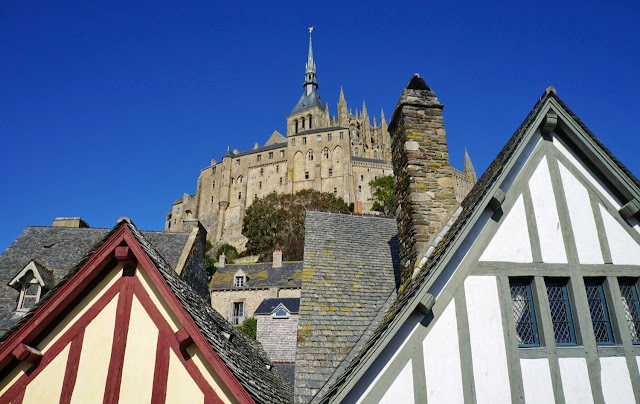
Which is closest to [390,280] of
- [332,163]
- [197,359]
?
[197,359]

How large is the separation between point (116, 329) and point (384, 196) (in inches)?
2826

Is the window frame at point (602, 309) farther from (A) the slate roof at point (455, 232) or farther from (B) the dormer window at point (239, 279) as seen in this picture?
(B) the dormer window at point (239, 279)

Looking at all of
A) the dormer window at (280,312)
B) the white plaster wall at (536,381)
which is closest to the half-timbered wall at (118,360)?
the white plaster wall at (536,381)

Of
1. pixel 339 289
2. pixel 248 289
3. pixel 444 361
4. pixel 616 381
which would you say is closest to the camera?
pixel 444 361

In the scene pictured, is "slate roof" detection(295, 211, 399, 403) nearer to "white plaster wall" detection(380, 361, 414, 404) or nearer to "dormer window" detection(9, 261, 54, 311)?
"white plaster wall" detection(380, 361, 414, 404)

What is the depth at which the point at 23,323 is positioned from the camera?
4.74 metres

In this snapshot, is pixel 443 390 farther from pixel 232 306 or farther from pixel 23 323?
pixel 232 306

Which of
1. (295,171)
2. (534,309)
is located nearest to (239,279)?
(534,309)

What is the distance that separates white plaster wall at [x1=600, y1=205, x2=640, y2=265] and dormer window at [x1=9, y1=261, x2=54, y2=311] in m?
14.5

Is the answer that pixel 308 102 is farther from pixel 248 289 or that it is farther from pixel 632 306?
pixel 632 306

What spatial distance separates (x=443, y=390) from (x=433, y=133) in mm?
4183

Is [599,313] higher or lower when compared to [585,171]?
lower

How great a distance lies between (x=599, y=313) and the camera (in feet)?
15.9

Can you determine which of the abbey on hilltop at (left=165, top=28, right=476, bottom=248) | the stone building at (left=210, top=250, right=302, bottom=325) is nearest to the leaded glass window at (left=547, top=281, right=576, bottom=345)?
the stone building at (left=210, top=250, right=302, bottom=325)
